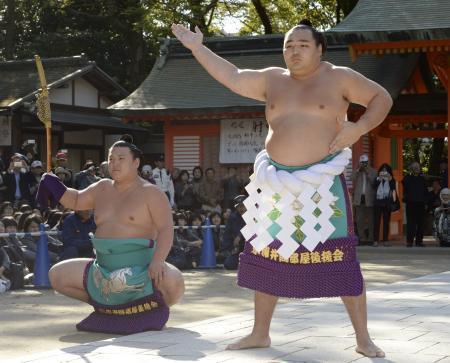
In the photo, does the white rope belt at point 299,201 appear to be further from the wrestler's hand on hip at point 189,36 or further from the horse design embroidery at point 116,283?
the horse design embroidery at point 116,283

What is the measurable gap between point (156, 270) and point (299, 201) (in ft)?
4.66

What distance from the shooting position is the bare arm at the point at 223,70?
4.29m

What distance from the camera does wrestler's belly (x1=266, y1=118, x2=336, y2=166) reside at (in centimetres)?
412

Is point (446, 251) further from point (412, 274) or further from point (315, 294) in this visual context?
point (315, 294)

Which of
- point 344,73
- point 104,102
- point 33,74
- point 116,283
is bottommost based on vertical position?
point 116,283

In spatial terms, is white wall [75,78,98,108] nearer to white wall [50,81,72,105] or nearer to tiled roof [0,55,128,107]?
white wall [50,81,72,105]

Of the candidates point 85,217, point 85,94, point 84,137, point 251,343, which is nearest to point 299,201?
point 251,343

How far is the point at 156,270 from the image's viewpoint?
5.25 m

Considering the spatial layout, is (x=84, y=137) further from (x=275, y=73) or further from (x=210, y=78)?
(x=275, y=73)

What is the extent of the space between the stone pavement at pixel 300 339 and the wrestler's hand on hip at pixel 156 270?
295 mm

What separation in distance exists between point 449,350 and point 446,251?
828cm

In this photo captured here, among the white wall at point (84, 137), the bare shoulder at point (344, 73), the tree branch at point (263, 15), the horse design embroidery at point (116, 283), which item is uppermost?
the tree branch at point (263, 15)

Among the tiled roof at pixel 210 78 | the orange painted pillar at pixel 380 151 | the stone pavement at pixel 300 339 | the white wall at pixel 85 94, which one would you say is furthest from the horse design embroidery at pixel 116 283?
the white wall at pixel 85 94

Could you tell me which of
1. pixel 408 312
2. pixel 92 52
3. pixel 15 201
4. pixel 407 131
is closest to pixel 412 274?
pixel 408 312
